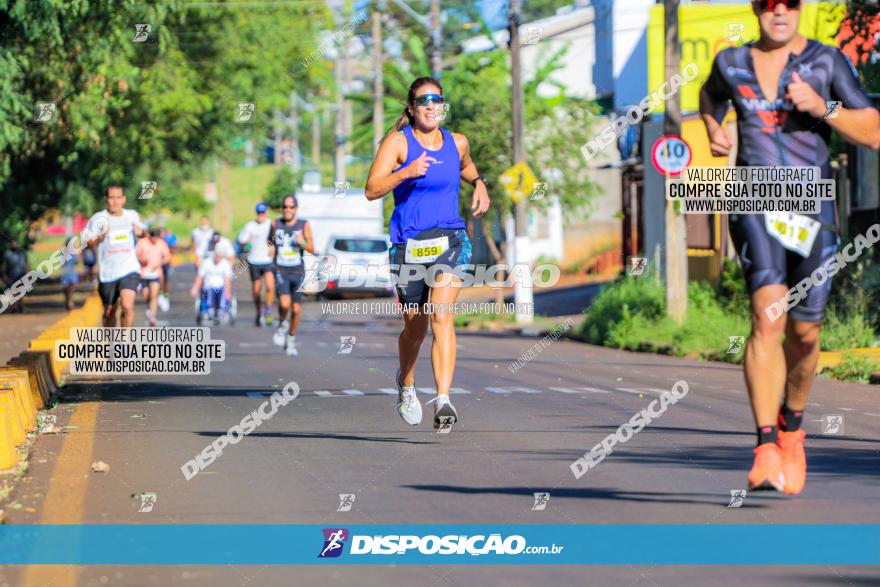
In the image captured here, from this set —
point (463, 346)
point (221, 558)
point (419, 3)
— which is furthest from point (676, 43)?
point (419, 3)

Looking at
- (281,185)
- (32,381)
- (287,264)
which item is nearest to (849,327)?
(287,264)

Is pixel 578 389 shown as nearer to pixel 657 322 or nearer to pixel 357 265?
pixel 657 322

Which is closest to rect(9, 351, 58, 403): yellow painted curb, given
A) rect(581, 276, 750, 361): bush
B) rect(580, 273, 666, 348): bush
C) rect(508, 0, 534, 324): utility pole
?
rect(581, 276, 750, 361): bush

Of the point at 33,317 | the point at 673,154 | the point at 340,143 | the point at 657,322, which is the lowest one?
the point at 33,317

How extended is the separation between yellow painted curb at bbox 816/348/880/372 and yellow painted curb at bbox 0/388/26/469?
401 inches

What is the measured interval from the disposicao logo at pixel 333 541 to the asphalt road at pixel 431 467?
0.90 feet

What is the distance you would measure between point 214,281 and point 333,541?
71.5 ft

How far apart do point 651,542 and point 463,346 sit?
17.1 metres

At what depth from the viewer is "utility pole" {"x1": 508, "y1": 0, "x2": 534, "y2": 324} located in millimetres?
29828

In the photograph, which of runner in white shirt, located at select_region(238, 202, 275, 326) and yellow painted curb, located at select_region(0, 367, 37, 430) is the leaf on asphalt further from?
runner in white shirt, located at select_region(238, 202, 275, 326)

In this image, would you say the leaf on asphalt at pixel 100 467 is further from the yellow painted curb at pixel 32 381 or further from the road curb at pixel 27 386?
the yellow painted curb at pixel 32 381

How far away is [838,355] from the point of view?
Answer: 18.6 m

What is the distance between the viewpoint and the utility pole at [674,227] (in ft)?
71.7

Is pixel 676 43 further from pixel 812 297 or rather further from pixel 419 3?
pixel 419 3
